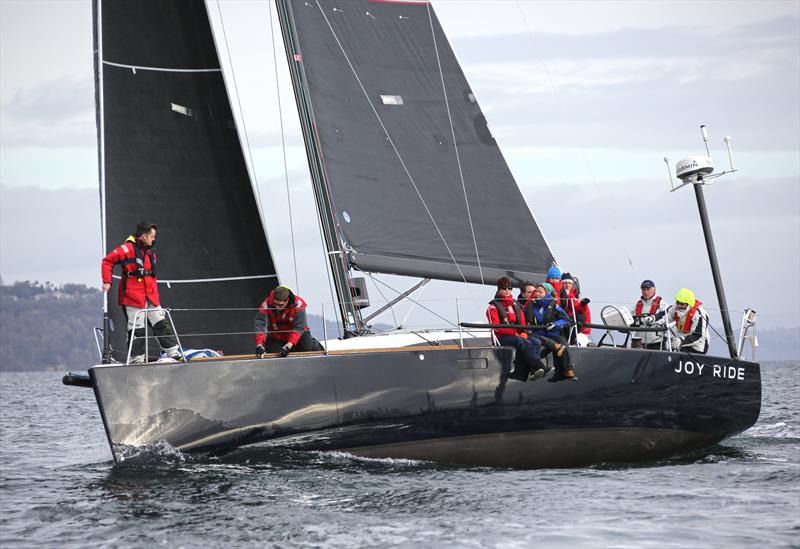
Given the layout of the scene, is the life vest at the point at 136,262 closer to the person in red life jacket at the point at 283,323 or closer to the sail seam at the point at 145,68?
Result: the person in red life jacket at the point at 283,323

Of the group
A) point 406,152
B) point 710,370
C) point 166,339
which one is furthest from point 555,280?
point 166,339

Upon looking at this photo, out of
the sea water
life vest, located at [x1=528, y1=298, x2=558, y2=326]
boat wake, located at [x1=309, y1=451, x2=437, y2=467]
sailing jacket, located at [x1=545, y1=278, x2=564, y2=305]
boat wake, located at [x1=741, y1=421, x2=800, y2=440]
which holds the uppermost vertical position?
sailing jacket, located at [x1=545, y1=278, x2=564, y2=305]

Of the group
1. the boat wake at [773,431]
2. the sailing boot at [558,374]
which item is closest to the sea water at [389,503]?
the sailing boot at [558,374]

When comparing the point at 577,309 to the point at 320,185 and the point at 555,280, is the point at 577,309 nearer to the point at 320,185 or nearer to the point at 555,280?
the point at 555,280

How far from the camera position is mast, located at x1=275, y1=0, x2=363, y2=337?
11.4 metres

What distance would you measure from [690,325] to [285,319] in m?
4.46

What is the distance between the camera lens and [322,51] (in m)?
12.1

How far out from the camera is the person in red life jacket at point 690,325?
452 inches

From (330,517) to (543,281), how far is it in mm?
5313

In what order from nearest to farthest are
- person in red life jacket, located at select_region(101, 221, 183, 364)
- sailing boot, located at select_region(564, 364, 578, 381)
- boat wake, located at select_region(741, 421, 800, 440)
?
person in red life jacket, located at select_region(101, 221, 183, 364) < sailing boot, located at select_region(564, 364, 578, 381) < boat wake, located at select_region(741, 421, 800, 440)

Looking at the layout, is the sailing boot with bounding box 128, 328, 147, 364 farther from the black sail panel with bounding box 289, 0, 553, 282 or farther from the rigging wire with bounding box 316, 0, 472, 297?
the rigging wire with bounding box 316, 0, 472, 297

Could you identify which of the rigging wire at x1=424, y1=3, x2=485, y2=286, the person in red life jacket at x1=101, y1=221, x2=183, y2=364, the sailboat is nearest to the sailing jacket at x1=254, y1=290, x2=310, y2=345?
the sailboat

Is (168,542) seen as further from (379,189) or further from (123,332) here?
(379,189)

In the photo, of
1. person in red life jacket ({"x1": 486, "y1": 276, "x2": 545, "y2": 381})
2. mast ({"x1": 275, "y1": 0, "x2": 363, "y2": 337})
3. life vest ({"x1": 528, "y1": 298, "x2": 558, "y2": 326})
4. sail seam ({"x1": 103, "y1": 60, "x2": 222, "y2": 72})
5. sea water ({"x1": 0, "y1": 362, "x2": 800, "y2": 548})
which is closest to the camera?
sea water ({"x1": 0, "y1": 362, "x2": 800, "y2": 548})
